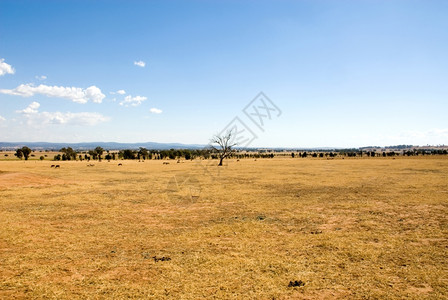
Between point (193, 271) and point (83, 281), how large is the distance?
2930 mm

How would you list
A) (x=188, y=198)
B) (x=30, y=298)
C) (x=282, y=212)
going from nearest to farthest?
(x=30, y=298) < (x=282, y=212) < (x=188, y=198)

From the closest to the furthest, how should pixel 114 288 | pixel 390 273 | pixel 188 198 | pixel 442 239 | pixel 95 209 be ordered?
pixel 114 288 < pixel 390 273 < pixel 442 239 < pixel 95 209 < pixel 188 198

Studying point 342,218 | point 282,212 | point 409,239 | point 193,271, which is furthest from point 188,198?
point 409,239

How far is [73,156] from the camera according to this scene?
93.9 m

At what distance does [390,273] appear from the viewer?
7492 mm

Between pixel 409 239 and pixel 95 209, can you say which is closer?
pixel 409 239

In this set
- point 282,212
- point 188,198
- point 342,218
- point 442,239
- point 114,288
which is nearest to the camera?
point 114,288

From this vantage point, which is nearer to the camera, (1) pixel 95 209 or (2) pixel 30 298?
(2) pixel 30 298

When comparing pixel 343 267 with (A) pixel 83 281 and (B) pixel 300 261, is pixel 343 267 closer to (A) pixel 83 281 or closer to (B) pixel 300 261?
(B) pixel 300 261

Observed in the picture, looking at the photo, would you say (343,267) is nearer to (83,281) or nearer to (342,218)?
(342,218)

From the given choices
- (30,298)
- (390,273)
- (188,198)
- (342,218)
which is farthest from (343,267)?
(188,198)

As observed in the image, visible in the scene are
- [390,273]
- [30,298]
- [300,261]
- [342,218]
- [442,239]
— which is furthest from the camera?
[342,218]

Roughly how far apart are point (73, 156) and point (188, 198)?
293 ft

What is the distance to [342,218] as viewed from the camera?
1362cm
